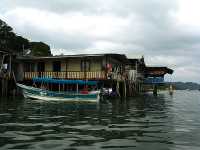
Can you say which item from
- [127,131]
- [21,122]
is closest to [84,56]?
[21,122]

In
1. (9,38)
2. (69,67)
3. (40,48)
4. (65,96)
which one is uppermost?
(9,38)

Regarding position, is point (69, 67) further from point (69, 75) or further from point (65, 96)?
point (65, 96)

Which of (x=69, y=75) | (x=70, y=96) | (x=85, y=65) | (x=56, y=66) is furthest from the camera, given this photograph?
(x=56, y=66)

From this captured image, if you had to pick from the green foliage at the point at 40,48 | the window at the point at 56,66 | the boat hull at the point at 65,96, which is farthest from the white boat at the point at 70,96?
the green foliage at the point at 40,48

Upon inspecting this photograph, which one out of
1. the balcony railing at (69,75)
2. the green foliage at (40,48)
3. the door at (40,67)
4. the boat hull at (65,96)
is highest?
the green foliage at (40,48)

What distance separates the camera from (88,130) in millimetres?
13961

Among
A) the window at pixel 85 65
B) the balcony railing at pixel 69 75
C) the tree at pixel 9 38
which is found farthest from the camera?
the tree at pixel 9 38

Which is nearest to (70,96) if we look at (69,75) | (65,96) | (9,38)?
(65,96)

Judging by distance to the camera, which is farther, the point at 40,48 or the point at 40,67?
the point at 40,48

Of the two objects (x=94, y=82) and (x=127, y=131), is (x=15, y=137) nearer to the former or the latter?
(x=127, y=131)

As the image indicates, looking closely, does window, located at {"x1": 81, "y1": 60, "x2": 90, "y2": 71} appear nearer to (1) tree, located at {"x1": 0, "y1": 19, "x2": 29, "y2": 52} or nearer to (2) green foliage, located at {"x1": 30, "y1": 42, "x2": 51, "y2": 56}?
(1) tree, located at {"x1": 0, "y1": 19, "x2": 29, "y2": 52}

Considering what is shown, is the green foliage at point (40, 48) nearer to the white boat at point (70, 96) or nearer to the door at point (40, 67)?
the door at point (40, 67)

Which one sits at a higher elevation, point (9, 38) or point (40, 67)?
point (9, 38)

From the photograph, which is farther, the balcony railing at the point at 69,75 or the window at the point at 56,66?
the window at the point at 56,66
